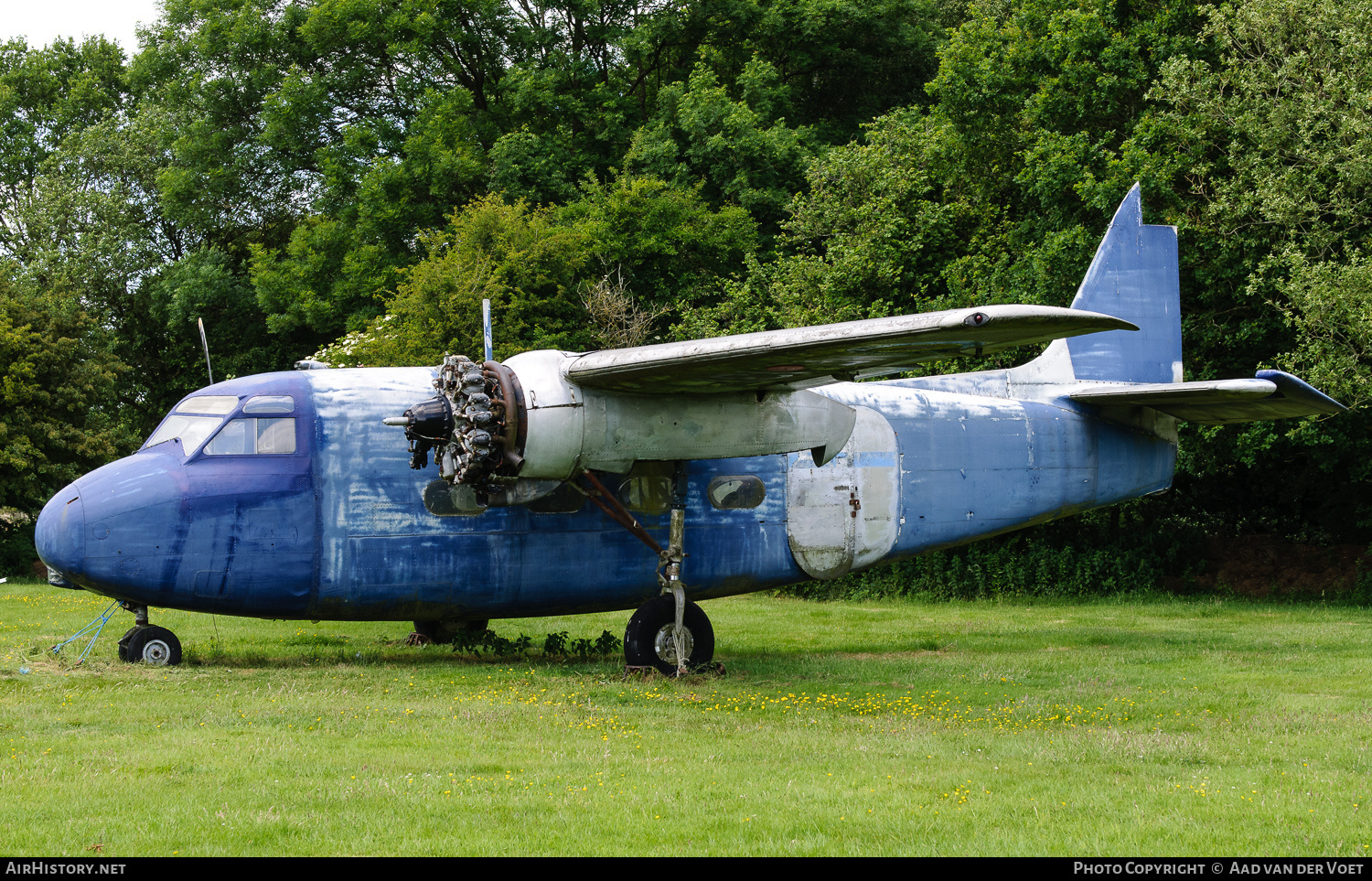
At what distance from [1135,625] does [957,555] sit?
6652mm

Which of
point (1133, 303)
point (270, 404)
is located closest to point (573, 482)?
point (270, 404)

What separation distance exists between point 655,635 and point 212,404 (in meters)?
5.51

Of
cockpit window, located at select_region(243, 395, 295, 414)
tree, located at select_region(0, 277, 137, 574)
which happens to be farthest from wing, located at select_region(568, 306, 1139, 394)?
tree, located at select_region(0, 277, 137, 574)

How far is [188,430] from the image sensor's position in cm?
1318

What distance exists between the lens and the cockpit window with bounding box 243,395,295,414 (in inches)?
515

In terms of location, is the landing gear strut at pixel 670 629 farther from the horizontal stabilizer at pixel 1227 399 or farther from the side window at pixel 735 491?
the horizontal stabilizer at pixel 1227 399

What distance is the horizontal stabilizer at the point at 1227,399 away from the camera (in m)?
14.3

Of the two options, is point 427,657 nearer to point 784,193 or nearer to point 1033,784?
point 1033,784

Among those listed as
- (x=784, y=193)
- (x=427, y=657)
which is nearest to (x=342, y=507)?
(x=427, y=657)

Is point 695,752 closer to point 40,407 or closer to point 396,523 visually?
point 396,523

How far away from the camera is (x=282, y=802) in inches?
290

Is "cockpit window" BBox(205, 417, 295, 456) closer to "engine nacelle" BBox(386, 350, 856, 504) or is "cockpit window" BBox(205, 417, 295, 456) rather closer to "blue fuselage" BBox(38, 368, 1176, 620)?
"blue fuselage" BBox(38, 368, 1176, 620)

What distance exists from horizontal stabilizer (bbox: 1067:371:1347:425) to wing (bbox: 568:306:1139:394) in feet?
11.6

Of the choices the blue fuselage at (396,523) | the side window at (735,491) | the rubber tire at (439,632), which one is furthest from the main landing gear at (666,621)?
the rubber tire at (439,632)
